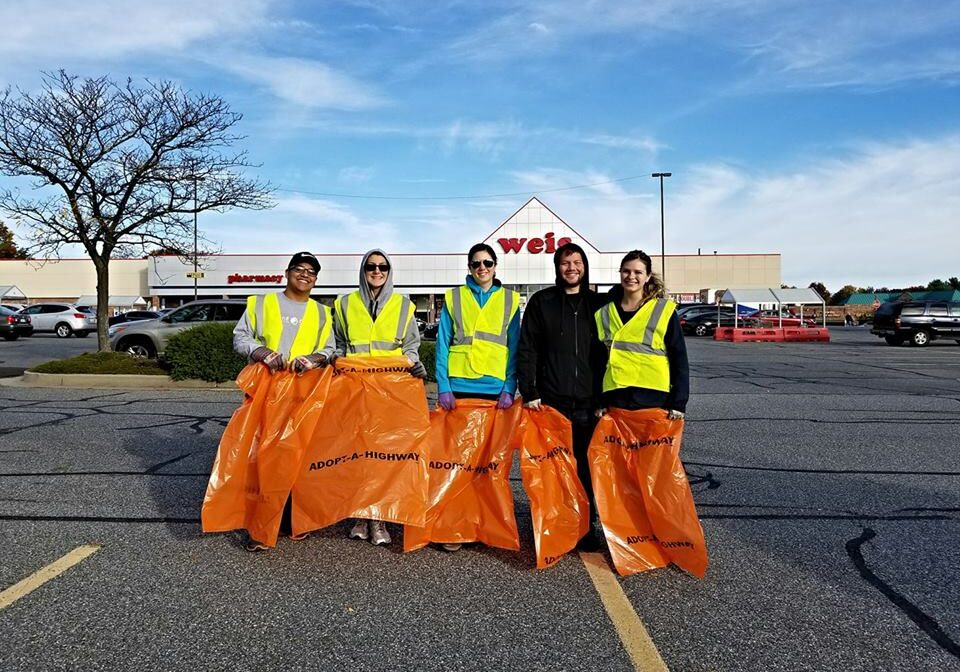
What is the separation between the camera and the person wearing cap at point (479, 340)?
4445 millimetres

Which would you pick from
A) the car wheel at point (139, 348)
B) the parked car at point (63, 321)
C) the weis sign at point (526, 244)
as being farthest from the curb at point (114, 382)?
the weis sign at point (526, 244)

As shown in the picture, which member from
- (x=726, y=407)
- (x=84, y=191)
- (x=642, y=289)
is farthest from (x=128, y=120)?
(x=642, y=289)

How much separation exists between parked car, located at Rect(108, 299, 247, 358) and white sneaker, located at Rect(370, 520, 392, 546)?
12.3 m

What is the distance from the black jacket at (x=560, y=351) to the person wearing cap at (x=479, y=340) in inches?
4.4

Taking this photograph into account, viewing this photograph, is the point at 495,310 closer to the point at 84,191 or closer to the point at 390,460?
the point at 390,460

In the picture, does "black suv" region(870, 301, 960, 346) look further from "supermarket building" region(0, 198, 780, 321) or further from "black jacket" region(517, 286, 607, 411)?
"black jacket" region(517, 286, 607, 411)

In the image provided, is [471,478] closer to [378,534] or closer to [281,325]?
[378,534]

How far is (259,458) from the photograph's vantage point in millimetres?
4266

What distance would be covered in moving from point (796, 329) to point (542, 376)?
101 ft

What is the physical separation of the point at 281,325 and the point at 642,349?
2214 mm

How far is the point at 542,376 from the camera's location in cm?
446

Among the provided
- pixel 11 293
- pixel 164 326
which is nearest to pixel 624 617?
pixel 164 326

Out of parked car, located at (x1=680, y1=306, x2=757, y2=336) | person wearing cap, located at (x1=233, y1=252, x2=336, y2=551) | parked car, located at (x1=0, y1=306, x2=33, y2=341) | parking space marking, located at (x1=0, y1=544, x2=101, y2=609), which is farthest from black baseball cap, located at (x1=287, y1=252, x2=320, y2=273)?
parked car, located at (x1=680, y1=306, x2=757, y2=336)

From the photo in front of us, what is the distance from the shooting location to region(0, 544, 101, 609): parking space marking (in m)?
3.66
